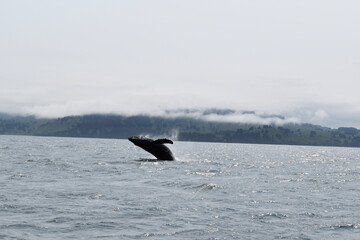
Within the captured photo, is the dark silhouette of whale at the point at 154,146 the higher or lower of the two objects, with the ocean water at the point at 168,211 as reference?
higher

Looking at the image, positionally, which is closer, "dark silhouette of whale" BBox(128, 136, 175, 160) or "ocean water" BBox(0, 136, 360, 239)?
"ocean water" BBox(0, 136, 360, 239)

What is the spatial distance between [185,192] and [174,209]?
612 centimetres

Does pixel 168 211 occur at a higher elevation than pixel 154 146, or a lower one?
lower

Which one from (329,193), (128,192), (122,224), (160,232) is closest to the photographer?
(160,232)

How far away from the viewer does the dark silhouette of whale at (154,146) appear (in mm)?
49812

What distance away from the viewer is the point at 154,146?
52219 mm

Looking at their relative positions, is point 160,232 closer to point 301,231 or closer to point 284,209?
point 301,231

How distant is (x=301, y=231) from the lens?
16828mm

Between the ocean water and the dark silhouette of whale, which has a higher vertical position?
the dark silhouette of whale

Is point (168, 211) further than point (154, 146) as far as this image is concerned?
No

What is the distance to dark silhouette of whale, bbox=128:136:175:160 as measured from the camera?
49812 mm

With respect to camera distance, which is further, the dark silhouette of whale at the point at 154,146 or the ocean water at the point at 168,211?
the dark silhouette of whale at the point at 154,146

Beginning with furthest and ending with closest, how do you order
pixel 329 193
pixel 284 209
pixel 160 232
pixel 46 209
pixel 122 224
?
pixel 329 193 < pixel 284 209 < pixel 46 209 < pixel 122 224 < pixel 160 232

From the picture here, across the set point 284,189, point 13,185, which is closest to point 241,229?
point 284,189
